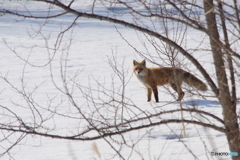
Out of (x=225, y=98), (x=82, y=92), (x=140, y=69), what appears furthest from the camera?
(x=140, y=69)

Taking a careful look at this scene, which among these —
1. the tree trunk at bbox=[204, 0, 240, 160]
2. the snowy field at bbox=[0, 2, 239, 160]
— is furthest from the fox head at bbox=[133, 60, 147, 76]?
the tree trunk at bbox=[204, 0, 240, 160]

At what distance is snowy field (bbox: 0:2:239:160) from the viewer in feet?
12.7

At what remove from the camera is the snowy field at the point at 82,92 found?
3.87 meters

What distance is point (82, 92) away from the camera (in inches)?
115

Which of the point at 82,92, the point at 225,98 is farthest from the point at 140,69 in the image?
the point at 225,98

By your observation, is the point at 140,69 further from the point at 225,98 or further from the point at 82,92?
the point at 225,98

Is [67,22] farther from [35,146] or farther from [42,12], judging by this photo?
[35,146]

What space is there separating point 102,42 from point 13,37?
4.89 meters

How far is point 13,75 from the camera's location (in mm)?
12609

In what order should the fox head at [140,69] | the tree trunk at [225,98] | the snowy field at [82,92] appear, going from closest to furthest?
1. the tree trunk at [225,98]
2. the snowy field at [82,92]
3. the fox head at [140,69]

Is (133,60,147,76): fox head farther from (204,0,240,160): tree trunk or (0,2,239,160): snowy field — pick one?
(204,0,240,160): tree trunk

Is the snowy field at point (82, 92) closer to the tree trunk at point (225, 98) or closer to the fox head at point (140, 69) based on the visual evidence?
the tree trunk at point (225, 98)

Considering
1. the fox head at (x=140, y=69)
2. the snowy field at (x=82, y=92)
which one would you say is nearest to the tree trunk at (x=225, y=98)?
the snowy field at (x=82, y=92)

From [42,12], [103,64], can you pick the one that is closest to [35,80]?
[103,64]
